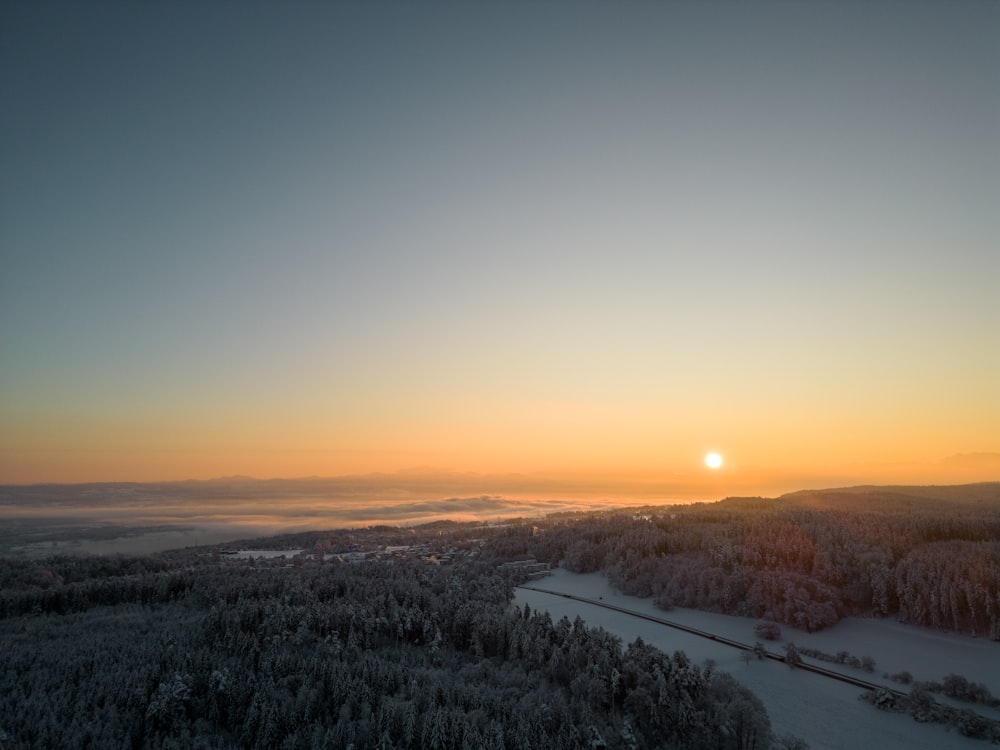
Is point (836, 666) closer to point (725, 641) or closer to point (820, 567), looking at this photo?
point (725, 641)

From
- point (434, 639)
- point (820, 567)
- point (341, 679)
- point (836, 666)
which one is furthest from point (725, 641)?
point (341, 679)

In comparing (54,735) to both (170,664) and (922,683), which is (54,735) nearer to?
(170,664)

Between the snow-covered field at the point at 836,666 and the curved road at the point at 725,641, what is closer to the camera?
the snow-covered field at the point at 836,666

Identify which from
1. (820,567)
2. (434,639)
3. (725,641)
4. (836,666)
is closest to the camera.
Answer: (836,666)

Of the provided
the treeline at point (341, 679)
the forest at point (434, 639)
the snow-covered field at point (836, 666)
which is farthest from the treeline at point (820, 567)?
the treeline at point (341, 679)

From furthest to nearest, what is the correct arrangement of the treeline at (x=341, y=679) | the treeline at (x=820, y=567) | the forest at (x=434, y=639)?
the treeline at (x=820, y=567) < the forest at (x=434, y=639) < the treeline at (x=341, y=679)

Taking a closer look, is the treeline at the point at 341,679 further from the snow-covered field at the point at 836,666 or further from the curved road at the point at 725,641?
the curved road at the point at 725,641
